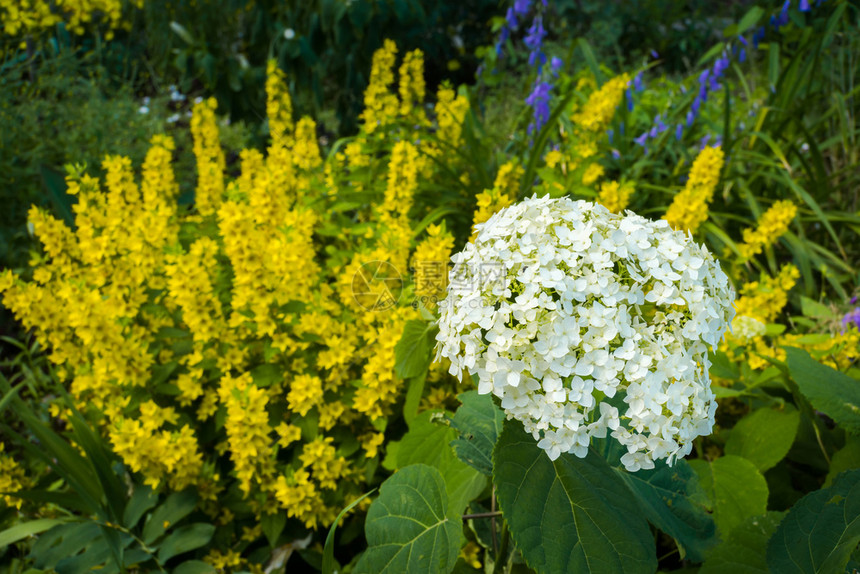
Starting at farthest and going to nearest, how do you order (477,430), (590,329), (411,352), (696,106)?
(696,106) → (411,352) → (477,430) → (590,329)

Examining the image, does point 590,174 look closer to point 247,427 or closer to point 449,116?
point 449,116

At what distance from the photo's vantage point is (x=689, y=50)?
675cm

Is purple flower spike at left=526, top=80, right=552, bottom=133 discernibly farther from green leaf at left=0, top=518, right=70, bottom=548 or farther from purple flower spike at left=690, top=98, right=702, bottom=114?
green leaf at left=0, top=518, right=70, bottom=548

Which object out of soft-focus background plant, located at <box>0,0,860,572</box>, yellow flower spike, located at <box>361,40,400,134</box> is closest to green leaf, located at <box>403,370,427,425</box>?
soft-focus background plant, located at <box>0,0,860,572</box>

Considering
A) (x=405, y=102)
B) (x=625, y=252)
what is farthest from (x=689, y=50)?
(x=625, y=252)

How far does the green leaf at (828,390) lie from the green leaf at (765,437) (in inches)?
8.0

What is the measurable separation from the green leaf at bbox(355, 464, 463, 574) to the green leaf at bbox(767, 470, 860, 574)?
589mm

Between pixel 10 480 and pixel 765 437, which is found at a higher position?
pixel 10 480

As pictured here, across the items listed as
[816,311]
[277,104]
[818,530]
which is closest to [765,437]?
[818,530]

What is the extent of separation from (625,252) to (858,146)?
3.26 m

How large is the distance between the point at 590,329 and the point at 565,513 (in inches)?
13.0

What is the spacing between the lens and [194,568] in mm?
1691

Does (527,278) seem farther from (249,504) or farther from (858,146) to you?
(858,146)

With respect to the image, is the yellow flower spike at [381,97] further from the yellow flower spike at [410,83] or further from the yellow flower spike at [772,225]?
the yellow flower spike at [772,225]
